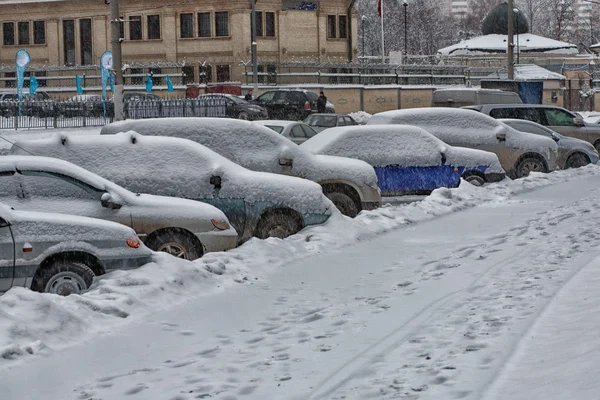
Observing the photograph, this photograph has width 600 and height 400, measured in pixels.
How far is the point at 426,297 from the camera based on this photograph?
33.7 feet

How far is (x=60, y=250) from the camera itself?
34.1 feet

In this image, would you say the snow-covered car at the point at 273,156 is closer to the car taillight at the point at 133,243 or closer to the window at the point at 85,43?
the car taillight at the point at 133,243

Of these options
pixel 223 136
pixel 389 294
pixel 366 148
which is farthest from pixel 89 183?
pixel 366 148

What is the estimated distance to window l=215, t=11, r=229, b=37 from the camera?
65.6 meters

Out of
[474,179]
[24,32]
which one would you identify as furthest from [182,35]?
[474,179]

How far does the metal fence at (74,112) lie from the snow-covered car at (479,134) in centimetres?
1990

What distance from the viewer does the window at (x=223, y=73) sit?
212 feet

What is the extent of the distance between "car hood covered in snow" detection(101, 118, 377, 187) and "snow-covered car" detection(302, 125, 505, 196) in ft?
6.99

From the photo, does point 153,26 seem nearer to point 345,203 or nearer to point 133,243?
point 345,203

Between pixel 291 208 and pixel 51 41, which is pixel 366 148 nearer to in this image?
pixel 291 208

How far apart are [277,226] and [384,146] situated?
5691 millimetres

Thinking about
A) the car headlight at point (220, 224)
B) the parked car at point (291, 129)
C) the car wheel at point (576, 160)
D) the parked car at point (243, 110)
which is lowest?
the car wheel at point (576, 160)

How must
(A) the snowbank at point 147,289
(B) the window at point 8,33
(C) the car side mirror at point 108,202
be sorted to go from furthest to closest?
(B) the window at point 8,33
(C) the car side mirror at point 108,202
(A) the snowbank at point 147,289

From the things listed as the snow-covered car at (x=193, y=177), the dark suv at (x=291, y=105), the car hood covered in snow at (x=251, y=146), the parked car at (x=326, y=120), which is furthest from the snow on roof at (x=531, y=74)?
the snow-covered car at (x=193, y=177)
